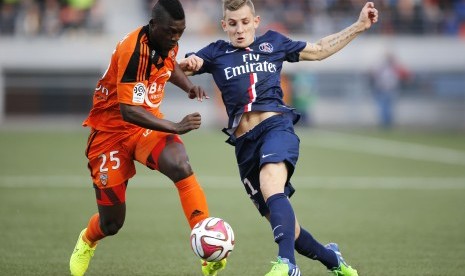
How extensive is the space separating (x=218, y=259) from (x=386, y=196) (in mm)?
7135

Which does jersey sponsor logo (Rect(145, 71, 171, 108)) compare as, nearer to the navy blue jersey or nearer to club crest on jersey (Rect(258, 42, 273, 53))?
the navy blue jersey

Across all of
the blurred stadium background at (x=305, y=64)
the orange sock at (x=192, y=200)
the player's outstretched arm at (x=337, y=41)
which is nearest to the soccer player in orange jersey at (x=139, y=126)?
the orange sock at (x=192, y=200)

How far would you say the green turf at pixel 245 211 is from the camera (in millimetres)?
8344

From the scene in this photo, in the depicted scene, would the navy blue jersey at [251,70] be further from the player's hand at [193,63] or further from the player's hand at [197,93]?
the player's hand at [197,93]

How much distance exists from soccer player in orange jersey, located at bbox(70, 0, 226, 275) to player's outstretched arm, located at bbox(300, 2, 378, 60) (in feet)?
3.38

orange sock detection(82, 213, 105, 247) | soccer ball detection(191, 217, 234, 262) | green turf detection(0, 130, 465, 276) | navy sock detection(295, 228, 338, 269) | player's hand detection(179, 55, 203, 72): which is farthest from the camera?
green turf detection(0, 130, 465, 276)

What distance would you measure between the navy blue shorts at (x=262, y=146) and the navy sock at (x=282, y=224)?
35cm

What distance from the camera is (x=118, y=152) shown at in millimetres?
7645

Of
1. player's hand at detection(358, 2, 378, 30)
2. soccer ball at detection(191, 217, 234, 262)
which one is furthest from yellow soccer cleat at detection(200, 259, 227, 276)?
player's hand at detection(358, 2, 378, 30)

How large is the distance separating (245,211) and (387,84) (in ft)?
55.3

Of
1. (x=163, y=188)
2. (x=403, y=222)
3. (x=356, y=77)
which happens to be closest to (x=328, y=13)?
(x=356, y=77)

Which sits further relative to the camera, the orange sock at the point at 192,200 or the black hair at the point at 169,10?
the orange sock at the point at 192,200

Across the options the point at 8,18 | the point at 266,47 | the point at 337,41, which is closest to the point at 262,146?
the point at 266,47

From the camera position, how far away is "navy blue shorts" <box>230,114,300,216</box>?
7.10m
